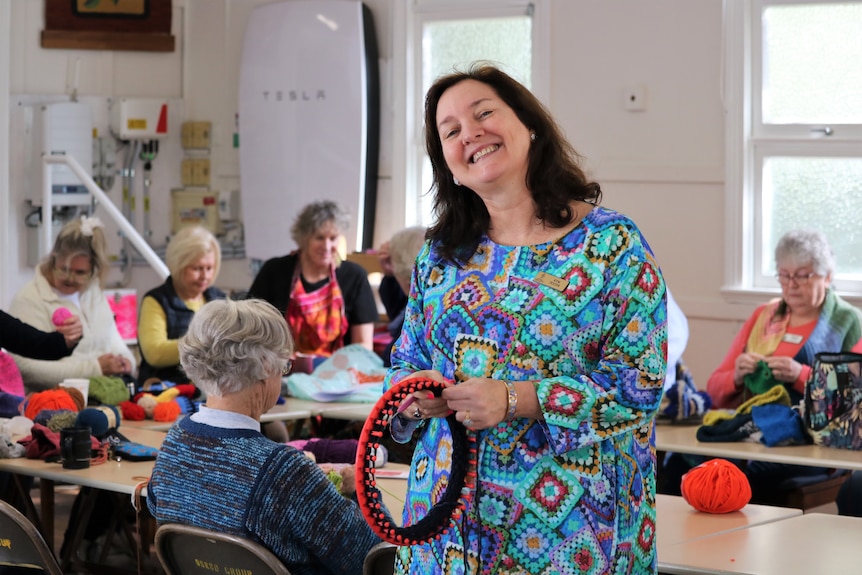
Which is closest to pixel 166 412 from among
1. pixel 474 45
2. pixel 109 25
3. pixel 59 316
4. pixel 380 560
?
pixel 59 316

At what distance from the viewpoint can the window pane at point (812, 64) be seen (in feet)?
19.1

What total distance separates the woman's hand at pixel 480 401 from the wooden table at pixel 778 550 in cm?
93

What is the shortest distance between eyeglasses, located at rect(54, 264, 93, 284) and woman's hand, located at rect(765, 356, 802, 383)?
2764 millimetres

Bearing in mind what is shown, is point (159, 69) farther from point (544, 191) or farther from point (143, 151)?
point (544, 191)

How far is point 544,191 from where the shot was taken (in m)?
2.10

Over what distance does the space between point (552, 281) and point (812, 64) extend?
14.3 ft

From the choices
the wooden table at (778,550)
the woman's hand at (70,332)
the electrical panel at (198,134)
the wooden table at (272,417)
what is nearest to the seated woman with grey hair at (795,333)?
the wooden table at (778,550)

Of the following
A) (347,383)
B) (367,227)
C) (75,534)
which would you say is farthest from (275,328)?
(367,227)

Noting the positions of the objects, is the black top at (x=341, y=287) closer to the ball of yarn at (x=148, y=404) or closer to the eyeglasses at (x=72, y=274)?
the eyeglasses at (x=72, y=274)

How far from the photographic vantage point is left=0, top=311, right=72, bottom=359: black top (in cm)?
438

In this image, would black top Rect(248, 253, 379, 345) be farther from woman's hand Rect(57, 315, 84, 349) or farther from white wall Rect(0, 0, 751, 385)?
woman's hand Rect(57, 315, 84, 349)

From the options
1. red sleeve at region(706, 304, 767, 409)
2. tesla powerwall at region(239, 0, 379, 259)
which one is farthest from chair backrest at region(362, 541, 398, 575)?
tesla powerwall at region(239, 0, 379, 259)

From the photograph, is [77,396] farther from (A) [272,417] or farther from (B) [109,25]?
(B) [109,25]

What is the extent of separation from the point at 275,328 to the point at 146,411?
5.98 ft
